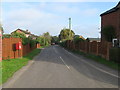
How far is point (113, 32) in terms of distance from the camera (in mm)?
31766

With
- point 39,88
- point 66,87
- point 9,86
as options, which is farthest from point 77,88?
point 9,86

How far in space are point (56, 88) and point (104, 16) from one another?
3054cm

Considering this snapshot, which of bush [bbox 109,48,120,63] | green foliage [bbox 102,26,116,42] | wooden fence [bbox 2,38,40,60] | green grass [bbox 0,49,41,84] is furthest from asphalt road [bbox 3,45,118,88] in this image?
green foliage [bbox 102,26,116,42]

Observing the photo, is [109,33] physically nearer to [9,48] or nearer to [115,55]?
[115,55]

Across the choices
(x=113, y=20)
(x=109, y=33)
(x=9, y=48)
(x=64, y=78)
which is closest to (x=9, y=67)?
(x=64, y=78)

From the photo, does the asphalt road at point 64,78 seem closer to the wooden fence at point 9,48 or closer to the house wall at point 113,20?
the wooden fence at point 9,48

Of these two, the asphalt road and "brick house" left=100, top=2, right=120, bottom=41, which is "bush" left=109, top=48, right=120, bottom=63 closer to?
the asphalt road

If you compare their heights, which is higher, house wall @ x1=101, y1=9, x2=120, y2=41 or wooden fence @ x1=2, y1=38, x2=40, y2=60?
house wall @ x1=101, y1=9, x2=120, y2=41

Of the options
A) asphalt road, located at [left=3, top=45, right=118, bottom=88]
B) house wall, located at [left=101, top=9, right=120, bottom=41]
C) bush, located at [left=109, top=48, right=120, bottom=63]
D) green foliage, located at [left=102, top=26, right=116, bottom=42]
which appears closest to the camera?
asphalt road, located at [left=3, top=45, right=118, bottom=88]

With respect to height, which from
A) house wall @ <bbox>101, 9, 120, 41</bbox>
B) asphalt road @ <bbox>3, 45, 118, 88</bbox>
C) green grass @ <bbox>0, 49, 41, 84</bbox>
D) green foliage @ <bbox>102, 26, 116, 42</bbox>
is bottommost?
asphalt road @ <bbox>3, 45, 118, 88</bbox>

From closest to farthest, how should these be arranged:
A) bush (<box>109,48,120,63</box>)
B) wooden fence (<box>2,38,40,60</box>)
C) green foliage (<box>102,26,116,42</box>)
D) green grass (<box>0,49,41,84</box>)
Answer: green grass (<box>0,49,41,84</box>), bush (<box>109,48,120,63</box>), wooden fence (<box>2,38,40,60</box>), green foliage (<box>102,26,116,42</box>)

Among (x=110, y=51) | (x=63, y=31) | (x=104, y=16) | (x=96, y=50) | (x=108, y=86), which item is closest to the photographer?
(x=108, y=86)

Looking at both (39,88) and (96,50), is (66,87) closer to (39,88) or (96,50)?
(39,88)

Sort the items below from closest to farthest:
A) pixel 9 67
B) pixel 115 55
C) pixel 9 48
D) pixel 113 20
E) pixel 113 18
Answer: pixel 9 67 → pixel 115 55 → pixel 9 48 → pixel 113 20 → pixel 113 18
